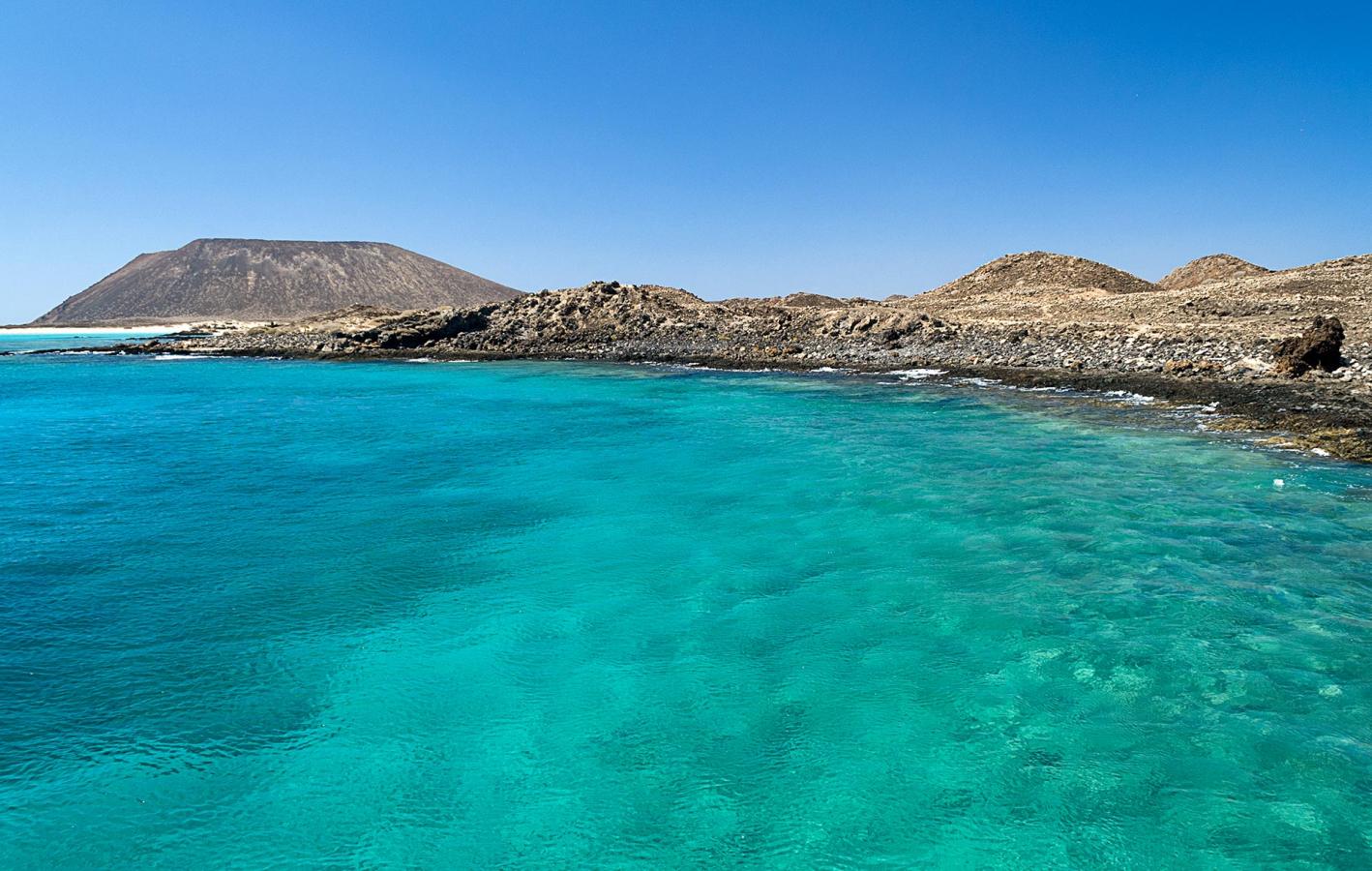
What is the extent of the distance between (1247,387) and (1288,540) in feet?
48.1

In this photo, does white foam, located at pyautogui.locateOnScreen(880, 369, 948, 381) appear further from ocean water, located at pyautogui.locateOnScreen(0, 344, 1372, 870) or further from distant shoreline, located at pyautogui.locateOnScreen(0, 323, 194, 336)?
distant shoreline, located at pyautogui.locateOnScreen(0, 323, 194, 336)

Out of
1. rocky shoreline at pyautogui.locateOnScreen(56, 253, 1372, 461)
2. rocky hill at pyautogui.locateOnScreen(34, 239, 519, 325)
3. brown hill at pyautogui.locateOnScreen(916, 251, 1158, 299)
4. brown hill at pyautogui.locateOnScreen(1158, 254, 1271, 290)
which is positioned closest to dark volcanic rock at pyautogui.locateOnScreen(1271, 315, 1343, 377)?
rocky shoreline at pyautogui.locateOnScreen(56, 253, 1372, 461)

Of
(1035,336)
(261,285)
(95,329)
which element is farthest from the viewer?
(261,285)

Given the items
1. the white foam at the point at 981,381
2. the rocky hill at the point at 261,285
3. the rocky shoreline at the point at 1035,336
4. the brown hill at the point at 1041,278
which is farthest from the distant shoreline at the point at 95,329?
the white foam at the point at 981,381

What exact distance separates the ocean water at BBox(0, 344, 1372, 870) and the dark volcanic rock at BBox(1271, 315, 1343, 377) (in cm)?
1036

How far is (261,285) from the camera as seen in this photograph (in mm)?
149375

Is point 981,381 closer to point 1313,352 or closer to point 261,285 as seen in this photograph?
point 1313,352

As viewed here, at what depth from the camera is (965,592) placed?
28.3ft

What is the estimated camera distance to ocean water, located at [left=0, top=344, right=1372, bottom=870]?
4.80 metres

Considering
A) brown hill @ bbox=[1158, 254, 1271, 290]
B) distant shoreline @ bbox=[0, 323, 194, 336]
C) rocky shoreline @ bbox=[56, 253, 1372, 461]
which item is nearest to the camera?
rocky shoreline @ bbox=[56, 253, 1372, 461]

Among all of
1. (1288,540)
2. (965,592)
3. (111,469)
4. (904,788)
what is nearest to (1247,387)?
(1288,540)

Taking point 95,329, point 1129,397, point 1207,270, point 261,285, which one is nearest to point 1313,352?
Answer: point 1129,397

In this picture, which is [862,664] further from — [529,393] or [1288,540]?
[529,393]

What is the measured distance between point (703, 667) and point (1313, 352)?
25242mm
